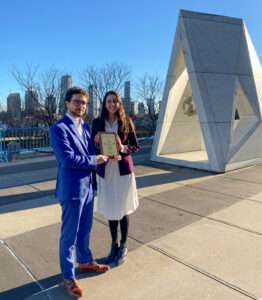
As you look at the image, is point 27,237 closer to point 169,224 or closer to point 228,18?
point 169,224

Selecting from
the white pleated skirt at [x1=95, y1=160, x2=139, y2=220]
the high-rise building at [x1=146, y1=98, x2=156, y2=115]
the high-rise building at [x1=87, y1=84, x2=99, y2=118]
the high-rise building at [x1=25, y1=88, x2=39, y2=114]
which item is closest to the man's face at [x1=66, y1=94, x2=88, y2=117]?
the white pleated skirt at [x1=95, y1=160, x2=139, y2=220]

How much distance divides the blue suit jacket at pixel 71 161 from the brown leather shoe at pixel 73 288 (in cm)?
80

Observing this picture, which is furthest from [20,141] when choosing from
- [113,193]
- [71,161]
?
[71,161]

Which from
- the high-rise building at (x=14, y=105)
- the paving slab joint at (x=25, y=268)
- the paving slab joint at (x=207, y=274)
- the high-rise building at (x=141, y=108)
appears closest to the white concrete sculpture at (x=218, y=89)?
the paving slab joint at (x=207, y=274)

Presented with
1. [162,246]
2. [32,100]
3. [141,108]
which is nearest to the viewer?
[162,246]

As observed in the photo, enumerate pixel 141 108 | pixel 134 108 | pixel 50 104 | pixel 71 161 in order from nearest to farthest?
1. pixel 71 161
2. pixel 50 104
3. pixel 141 108
4. pixel 134 108

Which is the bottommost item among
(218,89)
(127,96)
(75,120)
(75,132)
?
(75,132)

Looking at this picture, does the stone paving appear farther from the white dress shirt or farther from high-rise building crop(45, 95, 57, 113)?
high-rise building crop(45, 95, 57, 113)

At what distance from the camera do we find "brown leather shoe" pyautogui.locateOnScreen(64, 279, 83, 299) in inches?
118

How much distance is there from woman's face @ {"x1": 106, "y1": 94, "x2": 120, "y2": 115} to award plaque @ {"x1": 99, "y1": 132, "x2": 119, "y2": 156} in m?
0.41

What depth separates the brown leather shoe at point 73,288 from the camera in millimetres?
3008

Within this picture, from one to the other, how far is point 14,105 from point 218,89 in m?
24.0

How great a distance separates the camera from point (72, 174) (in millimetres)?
2926

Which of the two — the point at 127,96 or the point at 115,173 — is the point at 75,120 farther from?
the point at 127,96
